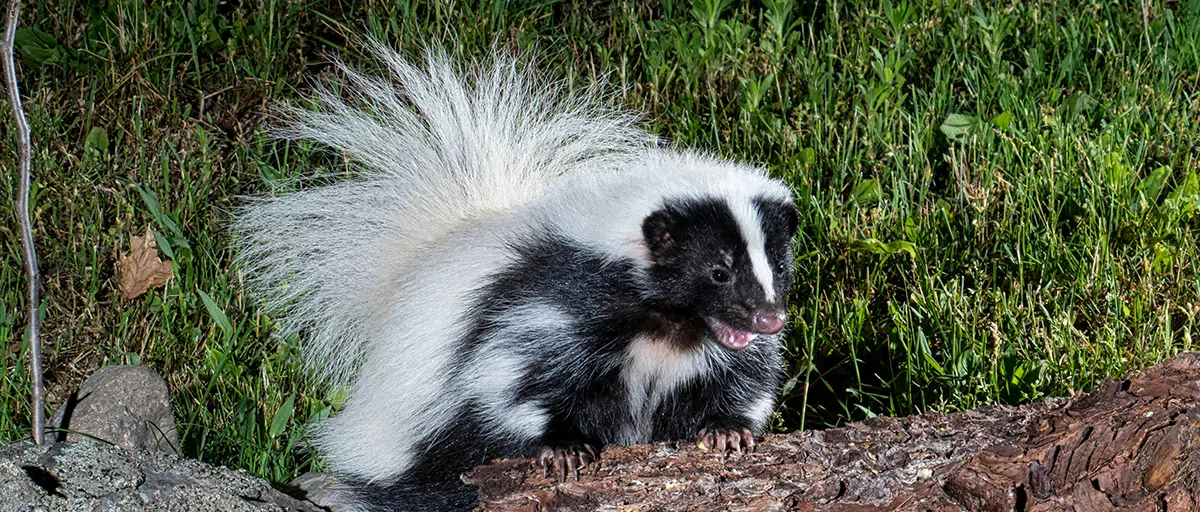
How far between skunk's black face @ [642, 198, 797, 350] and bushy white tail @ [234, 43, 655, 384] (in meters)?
0.86

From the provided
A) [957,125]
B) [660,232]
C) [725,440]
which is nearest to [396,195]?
[660,232]

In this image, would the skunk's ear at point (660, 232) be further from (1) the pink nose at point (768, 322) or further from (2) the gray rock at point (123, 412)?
(2) the gray rock at point (123, 412)

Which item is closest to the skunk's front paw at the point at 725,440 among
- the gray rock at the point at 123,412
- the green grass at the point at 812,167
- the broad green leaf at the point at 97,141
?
the green grass at the point at 812,167

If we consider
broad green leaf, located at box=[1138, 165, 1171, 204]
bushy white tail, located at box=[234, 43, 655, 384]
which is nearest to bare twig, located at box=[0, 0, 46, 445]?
bushy white tail, located at box=[234, 43, 655, 384]

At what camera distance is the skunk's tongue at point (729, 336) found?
3975mm

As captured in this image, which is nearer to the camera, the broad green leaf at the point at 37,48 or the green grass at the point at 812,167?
the green grass at the point at 812,167

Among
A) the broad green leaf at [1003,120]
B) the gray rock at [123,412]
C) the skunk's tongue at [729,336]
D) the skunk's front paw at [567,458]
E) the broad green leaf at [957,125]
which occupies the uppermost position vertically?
the skunk's tongue at [729,336]

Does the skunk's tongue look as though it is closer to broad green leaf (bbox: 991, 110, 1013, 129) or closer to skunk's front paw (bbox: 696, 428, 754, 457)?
skunk's front paw (bbox: 696, 428, 754, 457)

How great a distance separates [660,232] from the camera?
12.9ft

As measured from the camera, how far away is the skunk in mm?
3973

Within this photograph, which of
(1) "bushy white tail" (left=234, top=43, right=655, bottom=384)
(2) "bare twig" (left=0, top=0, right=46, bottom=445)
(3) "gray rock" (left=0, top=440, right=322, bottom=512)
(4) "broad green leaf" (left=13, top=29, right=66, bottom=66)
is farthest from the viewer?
(4) "broad green leaf" (left=13, top=29, right=66, bottom=66)

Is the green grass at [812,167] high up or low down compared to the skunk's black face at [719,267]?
down

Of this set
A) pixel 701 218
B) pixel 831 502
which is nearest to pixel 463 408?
pixel 701 218

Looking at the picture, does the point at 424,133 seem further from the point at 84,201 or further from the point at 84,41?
the point at 84,41
